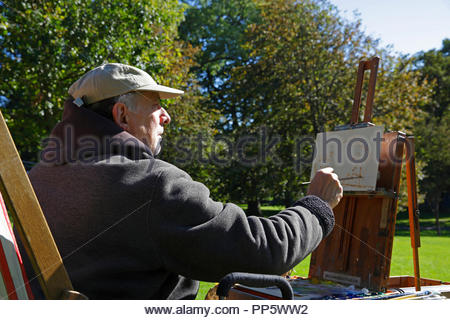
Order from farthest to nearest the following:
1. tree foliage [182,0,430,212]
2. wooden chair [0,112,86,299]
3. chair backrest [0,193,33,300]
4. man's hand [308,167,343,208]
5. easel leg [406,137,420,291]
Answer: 1. tree foliage [182,0,430,212]
2. easel leg [406,137,420,291]
3. man's hand [308,167,343,208]
4. chair backrest [0,193,33,300]
5. wooden chair [0,112,86,299]

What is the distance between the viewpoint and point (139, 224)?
1350 mm

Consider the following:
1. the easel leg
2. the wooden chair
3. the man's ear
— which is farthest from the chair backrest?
the easel leg

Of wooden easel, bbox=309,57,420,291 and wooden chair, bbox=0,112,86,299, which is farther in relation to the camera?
wooden easel, bbox=309,57,420,291

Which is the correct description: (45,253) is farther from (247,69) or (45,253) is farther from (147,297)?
(247,69)

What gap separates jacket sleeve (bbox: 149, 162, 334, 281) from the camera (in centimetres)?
134

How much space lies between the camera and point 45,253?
1.19 metres

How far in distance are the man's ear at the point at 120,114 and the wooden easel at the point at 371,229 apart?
178 cm

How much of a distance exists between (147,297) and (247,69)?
44.3 feet

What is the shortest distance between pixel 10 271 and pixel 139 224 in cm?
41

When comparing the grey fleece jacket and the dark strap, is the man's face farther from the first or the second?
the dark strap

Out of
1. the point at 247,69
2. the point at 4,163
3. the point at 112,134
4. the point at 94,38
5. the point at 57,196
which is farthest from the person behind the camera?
the point at 247,69

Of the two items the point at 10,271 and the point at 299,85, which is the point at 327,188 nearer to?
the point at 10,271

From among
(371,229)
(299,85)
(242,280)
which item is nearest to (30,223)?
(242,280)
